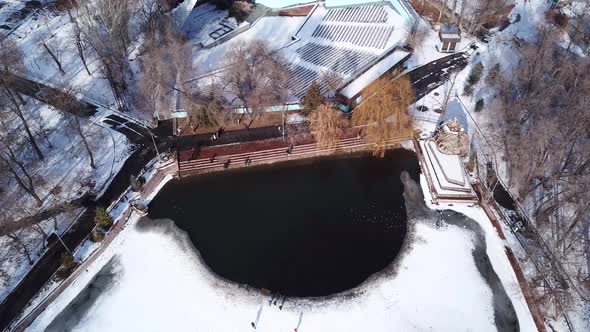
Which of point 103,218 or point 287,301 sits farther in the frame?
point 103,218

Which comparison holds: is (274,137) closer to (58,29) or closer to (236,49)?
(236,49)

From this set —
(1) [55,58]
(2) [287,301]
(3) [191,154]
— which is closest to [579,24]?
(3) [191,154]

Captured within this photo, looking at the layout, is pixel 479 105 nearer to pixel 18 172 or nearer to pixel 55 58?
pixel 18 172

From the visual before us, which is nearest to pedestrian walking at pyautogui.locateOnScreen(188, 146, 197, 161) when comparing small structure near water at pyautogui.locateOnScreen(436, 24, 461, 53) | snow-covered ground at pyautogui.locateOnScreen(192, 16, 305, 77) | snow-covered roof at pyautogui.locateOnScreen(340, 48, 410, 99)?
snow-covered ground at pyautogui.locateOnScreen(192, 16, 305, 77)

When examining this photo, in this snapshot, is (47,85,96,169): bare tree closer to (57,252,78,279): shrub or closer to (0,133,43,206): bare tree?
(0,133,43,206): bare tree

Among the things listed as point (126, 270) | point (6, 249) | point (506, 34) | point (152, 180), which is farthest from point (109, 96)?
point (506, 34)

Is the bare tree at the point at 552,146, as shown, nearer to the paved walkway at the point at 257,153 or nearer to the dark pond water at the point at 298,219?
the dark pond water at the point at 298,219
